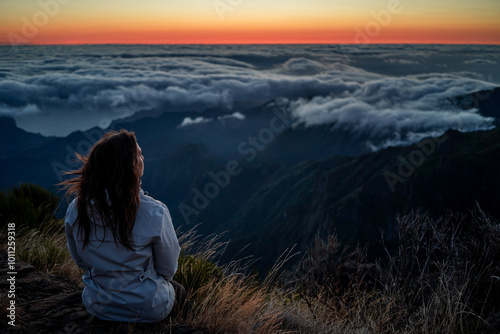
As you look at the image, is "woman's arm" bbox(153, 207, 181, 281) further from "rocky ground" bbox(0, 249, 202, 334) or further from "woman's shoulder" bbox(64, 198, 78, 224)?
"woman's shoulder" bbox(64, 198, 78, 224)

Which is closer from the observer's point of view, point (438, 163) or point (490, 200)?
point (490, 200)

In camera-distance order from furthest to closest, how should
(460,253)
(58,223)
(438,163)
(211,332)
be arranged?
(438,163), (58,223), (460,253), (211,332)

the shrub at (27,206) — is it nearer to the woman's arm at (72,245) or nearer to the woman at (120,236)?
the woman's arm at (72,245)

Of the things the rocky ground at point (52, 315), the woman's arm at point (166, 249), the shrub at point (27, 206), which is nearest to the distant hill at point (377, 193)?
the shrub at point (27, 206)

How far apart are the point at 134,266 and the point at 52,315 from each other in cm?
A: 90

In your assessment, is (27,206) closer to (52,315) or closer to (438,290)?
(52,315)

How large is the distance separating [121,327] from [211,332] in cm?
70

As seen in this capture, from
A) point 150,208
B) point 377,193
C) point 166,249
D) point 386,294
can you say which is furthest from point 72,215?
point 377,193

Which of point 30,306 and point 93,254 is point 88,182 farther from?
point 30,306

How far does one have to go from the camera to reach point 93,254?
2.37 m

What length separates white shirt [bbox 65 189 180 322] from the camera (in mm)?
2324

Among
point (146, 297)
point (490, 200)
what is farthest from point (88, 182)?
point (490, 200)

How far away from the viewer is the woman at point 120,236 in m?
2.22

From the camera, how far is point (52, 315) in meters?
2.66
